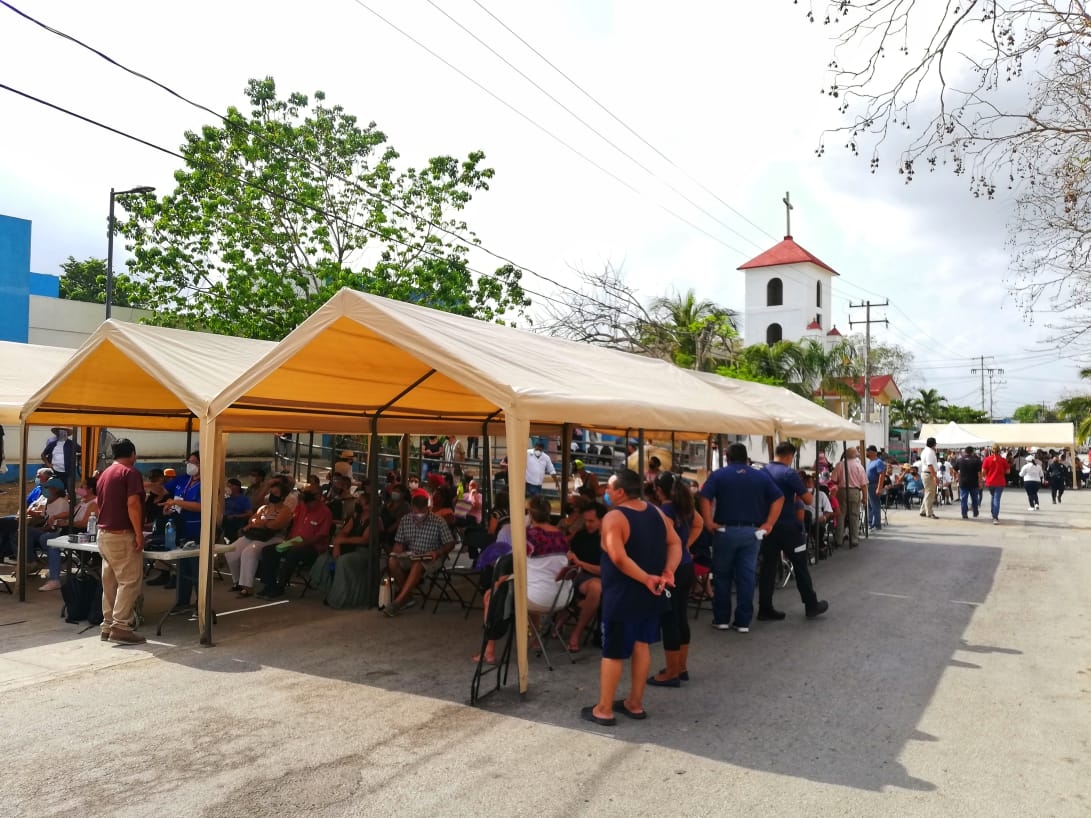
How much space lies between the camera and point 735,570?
8.11 meters

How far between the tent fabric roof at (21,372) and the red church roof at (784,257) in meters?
46.3

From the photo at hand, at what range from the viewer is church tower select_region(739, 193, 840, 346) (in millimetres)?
52188

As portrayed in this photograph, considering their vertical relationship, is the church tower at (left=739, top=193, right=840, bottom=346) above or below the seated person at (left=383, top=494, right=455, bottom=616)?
above

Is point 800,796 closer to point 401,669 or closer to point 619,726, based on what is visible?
point 619,726

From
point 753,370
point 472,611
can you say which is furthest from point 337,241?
point 472,611

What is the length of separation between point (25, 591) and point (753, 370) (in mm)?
22205

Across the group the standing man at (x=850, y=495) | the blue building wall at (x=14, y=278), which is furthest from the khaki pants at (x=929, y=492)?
the blue building wall at (x=14, y=278)

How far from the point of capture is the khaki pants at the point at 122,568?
7.41m

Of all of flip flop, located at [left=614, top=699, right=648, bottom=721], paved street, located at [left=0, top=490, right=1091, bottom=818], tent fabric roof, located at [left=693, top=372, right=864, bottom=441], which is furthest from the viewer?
tent fabric roof, located at [left=693, top=372, right=864, bottom=441]

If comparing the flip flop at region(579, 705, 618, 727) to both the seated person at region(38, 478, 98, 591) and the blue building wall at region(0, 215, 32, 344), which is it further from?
the blue building wall at region(0, 215, 32, 344)

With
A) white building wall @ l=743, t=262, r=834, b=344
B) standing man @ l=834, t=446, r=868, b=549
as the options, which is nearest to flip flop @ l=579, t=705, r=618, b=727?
standing man @ l=834, t=446, r=868, b=549

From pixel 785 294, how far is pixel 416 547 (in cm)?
4772

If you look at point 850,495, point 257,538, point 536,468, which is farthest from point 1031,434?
point 257,538

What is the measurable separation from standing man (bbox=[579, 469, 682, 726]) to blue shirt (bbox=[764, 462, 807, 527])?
375 centimetres
